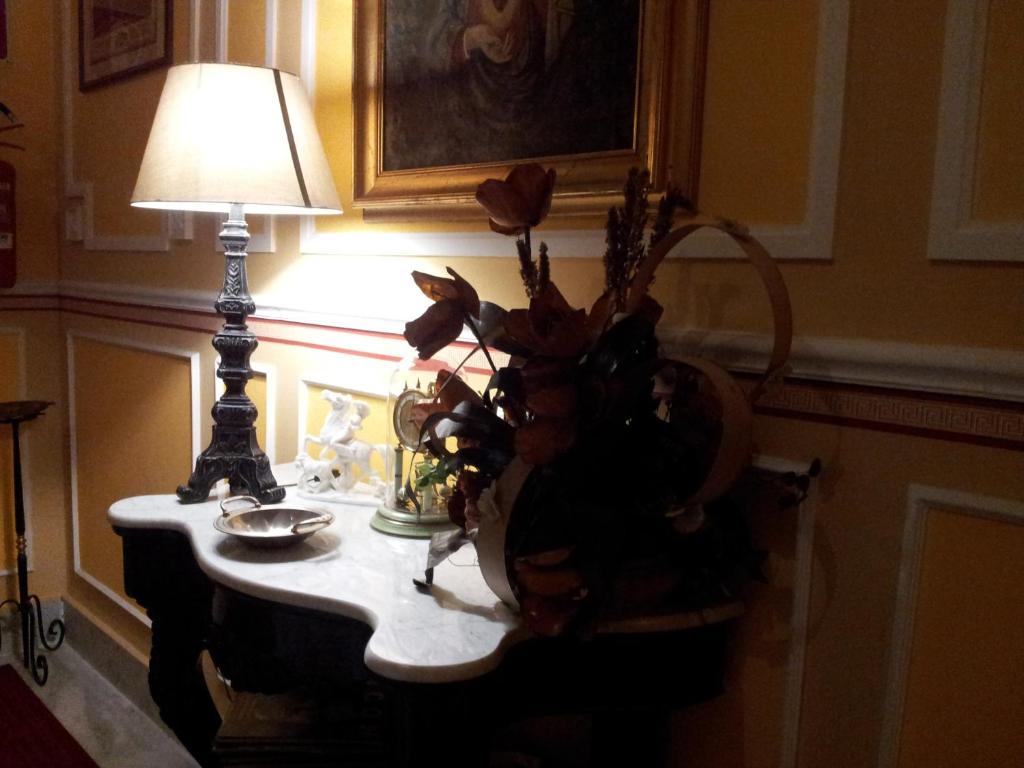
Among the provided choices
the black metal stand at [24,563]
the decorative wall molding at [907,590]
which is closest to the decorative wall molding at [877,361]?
the decorative wall molding at [907,590]

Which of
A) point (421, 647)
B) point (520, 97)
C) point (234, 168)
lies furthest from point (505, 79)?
point (421, 647)

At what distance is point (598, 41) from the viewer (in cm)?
119

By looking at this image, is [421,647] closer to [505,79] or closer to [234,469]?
[234,469]

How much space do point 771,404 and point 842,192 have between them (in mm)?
256

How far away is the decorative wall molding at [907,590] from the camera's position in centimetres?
91

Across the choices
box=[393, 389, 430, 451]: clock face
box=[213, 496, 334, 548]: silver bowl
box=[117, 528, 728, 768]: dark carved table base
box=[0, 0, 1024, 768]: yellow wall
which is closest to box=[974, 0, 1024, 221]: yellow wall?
box=[0, 0, 1024, 768]: yellow wall

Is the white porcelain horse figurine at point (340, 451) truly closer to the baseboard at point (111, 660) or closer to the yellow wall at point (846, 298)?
the yellow wall at point (846, 298)

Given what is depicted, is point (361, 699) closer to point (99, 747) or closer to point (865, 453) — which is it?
point (865, 453)

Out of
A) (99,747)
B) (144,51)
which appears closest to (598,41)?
(144,51)

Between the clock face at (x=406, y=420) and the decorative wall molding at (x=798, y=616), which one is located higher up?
the clock face at (x=406, y=420)

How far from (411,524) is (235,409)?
1.29 ft

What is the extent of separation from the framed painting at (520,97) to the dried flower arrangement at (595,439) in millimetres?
239

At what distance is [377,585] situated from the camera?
1059 mm

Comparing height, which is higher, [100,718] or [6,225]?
[6,225]
